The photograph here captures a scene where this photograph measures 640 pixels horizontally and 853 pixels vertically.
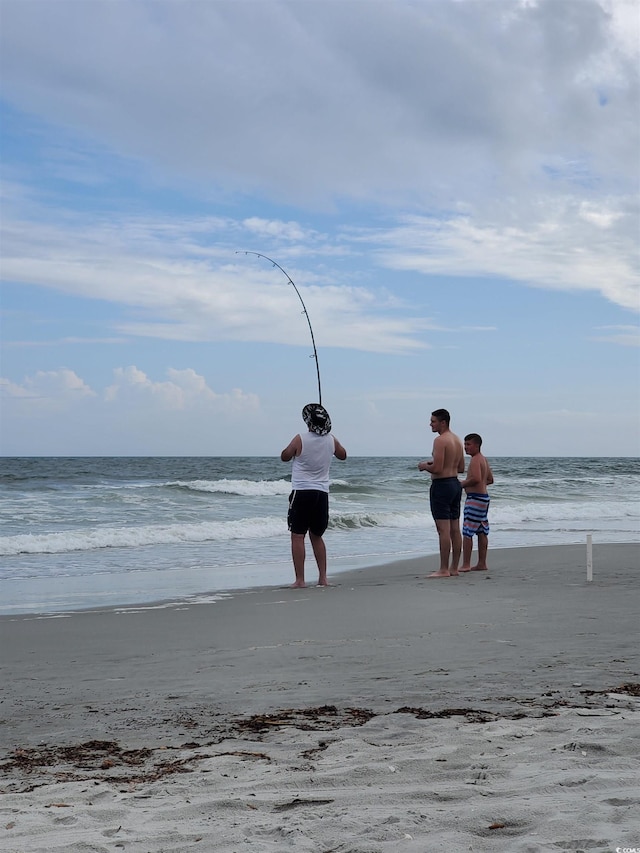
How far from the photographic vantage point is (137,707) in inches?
152

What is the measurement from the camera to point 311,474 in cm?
767

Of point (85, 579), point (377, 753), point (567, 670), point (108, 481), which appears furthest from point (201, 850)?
point (108, 481)

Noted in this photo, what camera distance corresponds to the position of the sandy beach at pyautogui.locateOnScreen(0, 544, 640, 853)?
2342mm

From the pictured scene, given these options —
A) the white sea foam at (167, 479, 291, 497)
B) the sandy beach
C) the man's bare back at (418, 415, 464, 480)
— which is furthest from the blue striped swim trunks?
the white sea foam at (167, 479, 291, 497)

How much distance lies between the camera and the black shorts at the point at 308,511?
303 inches

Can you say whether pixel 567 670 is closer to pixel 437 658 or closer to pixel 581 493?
pixel 437 658

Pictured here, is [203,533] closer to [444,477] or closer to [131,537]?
[131,537]

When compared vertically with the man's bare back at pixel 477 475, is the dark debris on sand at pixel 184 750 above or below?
below

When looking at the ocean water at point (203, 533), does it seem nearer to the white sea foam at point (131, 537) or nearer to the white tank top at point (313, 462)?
the white sea foam at point (131, 537)

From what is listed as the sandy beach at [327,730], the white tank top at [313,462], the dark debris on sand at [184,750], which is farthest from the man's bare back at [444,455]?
the dark debris on sand at [184,750]

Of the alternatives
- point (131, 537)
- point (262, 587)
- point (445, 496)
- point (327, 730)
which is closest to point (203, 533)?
point (131, 537)

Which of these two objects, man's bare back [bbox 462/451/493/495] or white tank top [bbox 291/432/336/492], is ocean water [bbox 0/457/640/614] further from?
man's bare back [bbox 462/451/493/495]

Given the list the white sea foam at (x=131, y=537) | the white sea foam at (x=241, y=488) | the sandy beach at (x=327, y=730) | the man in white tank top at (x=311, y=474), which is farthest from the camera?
the white sea foam at (x=241, y=488)

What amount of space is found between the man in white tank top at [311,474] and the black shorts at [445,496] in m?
1.12
